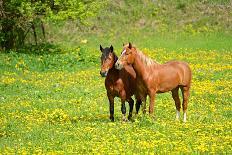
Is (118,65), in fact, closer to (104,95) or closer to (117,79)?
(117,79)

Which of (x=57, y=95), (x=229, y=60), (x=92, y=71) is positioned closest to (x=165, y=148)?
(x=57, y=95)

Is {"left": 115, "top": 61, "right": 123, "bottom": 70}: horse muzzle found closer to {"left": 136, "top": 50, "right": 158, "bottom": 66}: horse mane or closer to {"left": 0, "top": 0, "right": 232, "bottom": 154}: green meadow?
{"left": 136, "top": 50, "right": 158, "bottom": 66}: horse mane

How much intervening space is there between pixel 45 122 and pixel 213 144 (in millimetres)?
6095

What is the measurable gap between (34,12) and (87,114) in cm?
1887

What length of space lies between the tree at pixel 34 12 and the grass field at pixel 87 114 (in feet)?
8.82

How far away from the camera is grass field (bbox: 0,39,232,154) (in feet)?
39.2

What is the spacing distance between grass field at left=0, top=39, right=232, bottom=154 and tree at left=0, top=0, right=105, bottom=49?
2.69 m

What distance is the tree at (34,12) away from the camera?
34031mm

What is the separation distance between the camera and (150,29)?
46781 mm

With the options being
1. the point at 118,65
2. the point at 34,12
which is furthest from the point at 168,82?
the point at 34,12

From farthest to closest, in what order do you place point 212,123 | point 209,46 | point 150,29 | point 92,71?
point 150,29
point 209,46
point 92,71
point 212,123

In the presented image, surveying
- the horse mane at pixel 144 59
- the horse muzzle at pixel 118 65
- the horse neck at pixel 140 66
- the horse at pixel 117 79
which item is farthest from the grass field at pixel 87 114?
the horse mane at pixel 144 59

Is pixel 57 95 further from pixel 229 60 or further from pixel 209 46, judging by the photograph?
pixel 209 46

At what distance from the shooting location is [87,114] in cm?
1742
